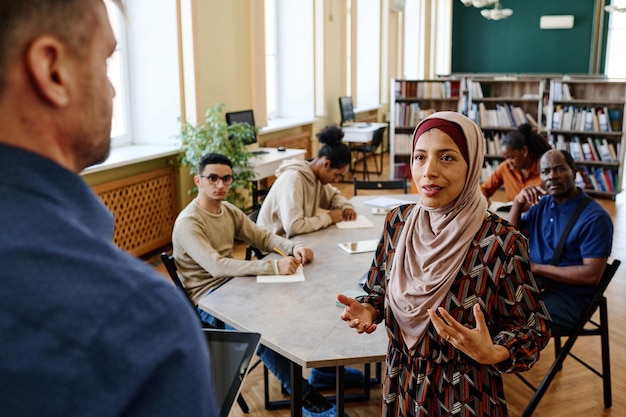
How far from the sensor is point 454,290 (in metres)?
1.57

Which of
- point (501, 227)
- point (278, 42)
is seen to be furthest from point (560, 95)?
point (501, 227)

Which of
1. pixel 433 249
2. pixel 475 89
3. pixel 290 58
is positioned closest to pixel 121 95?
pixel 290 58

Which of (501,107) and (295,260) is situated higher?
(501,107)

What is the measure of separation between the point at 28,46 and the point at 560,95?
835 centimetres

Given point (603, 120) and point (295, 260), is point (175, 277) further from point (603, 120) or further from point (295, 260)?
point (603, 120)

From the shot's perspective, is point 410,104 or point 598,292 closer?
point 598,292

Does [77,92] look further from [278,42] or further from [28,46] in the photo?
[278,42]

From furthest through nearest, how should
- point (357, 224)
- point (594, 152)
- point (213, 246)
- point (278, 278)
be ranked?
point (594, 152) → point (357, 224) → point (213, 246) → point (278, 278)

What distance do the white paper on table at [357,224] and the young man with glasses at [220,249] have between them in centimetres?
59

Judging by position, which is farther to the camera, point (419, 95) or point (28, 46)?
point (419, 95)

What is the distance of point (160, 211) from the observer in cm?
557

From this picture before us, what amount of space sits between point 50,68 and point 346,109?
9189 mm

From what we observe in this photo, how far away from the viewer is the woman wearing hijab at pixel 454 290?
154 centimetres

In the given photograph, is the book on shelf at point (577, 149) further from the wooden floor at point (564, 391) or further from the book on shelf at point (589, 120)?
the wooden floor at point (564, 391)
